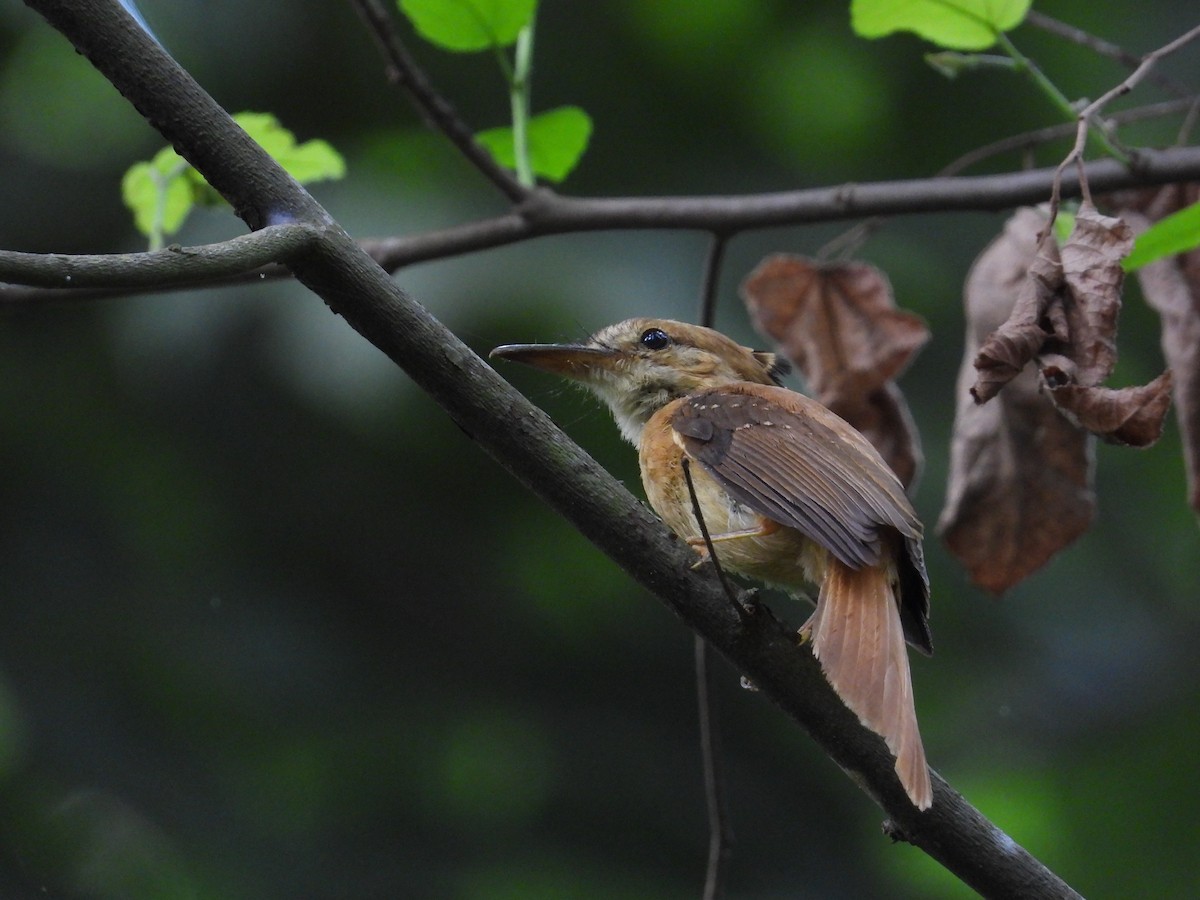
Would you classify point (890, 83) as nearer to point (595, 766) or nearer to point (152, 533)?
point (595, 766)

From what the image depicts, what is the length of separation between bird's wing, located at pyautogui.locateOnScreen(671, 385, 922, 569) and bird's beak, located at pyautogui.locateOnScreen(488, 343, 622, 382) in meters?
0.33

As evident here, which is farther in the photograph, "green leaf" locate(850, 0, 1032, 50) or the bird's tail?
"green leaf" locate(850, 0, 1032, 50)

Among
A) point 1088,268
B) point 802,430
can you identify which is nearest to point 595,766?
point 802,430

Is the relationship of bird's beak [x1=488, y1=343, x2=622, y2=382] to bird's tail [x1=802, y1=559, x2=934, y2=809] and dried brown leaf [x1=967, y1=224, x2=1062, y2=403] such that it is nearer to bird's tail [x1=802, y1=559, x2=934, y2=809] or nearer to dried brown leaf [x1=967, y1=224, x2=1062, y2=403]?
bird's tail [x1=802, y1=559, x2=934, y2=809]

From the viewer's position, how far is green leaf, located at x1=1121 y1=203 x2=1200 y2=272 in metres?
2.11

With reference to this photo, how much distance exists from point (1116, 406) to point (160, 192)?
5.91 feet

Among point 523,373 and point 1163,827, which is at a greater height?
point 523,373

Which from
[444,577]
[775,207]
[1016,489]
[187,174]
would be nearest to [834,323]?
[775,207]

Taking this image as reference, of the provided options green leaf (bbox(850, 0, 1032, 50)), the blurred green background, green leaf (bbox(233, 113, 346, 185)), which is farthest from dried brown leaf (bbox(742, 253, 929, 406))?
the blurred green background

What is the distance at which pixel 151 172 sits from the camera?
107 inches

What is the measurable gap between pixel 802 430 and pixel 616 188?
11.2 ft

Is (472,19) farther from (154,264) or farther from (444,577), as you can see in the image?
(444,577)

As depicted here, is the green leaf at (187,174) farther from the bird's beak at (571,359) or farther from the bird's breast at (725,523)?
the bird's breast at (725,523)

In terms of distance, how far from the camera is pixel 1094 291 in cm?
221
